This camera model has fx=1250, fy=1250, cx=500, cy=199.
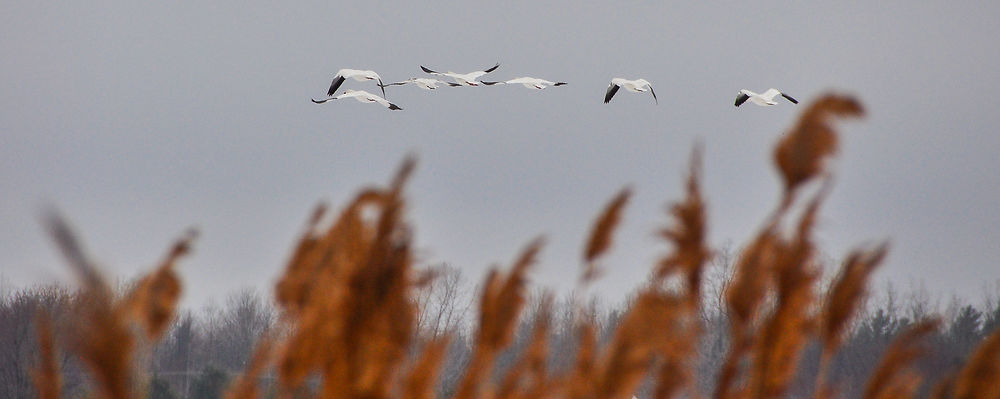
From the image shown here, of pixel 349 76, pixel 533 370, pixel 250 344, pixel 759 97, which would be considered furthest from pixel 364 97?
pixel 250 344

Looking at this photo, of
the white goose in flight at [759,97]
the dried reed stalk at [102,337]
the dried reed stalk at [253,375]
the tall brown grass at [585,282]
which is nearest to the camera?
the dried reed stalk at [102,337]

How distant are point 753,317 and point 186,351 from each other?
73926mm

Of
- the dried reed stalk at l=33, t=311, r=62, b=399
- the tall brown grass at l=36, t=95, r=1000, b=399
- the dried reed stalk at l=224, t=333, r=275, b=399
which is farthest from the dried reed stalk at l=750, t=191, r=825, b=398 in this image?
the dried reed stalk at l=33, t=311, r=62, b=399

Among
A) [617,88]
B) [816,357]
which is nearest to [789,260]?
[617,88]

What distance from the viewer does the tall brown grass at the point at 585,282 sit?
6.20 ft

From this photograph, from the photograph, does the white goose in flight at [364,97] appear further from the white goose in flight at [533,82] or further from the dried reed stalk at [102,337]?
the dried reed stalk at [102,337]

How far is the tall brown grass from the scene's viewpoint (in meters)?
1.89

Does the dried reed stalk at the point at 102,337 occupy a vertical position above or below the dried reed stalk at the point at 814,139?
below

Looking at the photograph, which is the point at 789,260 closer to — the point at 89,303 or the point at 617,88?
the point at 89,303

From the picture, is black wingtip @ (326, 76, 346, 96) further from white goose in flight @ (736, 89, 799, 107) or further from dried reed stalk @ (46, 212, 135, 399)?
dried reed stalk @ (46, 212, 135, 399)

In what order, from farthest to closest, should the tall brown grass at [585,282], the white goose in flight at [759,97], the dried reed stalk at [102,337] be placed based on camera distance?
the white goose in flight at [759,97], the tall brown grass at [585,282], the dried reed stalk at [102,337]

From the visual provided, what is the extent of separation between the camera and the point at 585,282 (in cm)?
227

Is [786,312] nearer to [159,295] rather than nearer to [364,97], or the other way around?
[159,295]

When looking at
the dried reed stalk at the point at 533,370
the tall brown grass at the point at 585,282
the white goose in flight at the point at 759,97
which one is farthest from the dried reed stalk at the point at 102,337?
the white goose in flight at the point at 759,97
